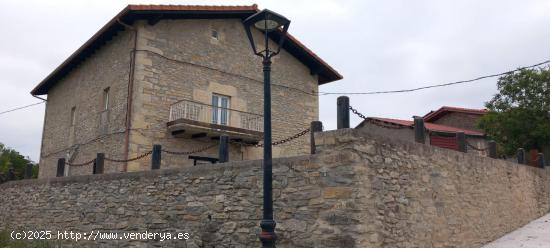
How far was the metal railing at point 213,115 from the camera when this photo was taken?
531 inches

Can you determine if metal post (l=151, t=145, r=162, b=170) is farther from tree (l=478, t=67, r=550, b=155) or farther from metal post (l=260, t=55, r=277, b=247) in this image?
tree (l=478, t=67, r=550, b=155)

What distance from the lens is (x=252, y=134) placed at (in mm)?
14414

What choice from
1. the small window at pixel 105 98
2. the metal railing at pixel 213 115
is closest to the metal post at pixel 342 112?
the metal railing at pixel 213 115

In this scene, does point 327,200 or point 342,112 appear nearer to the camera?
point 327,200

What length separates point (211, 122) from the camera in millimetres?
14109

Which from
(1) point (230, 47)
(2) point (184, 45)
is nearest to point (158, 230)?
(2) point (184, 45)

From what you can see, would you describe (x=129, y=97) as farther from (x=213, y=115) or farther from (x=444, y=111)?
(x=444, y=111)

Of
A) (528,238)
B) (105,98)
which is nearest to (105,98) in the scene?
(105,98)

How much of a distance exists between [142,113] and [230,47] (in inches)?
157

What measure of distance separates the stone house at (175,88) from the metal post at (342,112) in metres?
7.16

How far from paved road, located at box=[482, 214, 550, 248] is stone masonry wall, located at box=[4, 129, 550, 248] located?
0.61 feet

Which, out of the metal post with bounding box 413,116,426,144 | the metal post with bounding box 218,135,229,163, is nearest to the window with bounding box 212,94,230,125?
the metal post with bounding box 218,135,229,163

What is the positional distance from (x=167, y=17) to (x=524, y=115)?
14.9 m

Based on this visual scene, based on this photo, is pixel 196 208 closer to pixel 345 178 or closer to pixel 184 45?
pixel 345 178
